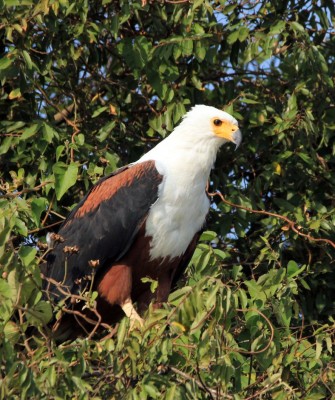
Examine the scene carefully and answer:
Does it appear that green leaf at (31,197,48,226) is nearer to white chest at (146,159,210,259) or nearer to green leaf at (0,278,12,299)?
white chest at (146,159,210,259)

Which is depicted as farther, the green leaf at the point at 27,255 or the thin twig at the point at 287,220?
the thin twig at the point at 287,220

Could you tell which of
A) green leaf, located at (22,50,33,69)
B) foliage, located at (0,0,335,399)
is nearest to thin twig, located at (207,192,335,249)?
foliage, located at (0,0,335,399)

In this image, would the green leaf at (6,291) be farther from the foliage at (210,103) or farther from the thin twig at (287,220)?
the thin twig at (287,220)

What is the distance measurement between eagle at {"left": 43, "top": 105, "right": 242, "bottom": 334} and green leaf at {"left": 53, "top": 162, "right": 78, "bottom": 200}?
0.94 ft

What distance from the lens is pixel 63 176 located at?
6.03m

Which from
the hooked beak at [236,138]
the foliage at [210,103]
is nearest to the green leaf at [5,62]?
the foliage at [210,103]

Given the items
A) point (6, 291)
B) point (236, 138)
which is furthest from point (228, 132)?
point (6, 291)

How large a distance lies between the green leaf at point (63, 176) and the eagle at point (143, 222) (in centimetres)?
29

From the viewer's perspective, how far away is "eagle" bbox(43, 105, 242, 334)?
610 cm

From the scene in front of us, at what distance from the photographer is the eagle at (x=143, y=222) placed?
610 cm

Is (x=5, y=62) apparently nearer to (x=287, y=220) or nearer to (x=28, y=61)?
(x=28, y=61)

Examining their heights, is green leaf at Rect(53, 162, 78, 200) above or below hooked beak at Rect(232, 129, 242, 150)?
above

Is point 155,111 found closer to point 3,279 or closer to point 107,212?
point 107,212

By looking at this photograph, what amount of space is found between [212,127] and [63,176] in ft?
3.08
